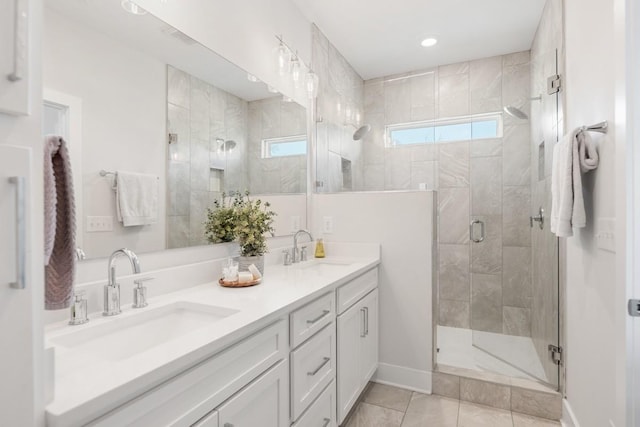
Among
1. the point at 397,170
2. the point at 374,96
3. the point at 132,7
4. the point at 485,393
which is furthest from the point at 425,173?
the point at 132,7

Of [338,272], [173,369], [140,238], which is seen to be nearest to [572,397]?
[338,272]

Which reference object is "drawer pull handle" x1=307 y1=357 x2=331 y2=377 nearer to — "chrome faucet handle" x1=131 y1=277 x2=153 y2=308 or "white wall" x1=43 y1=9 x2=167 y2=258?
"chrome faucet handle" x1=131 y1=277 x2=153 y2=308

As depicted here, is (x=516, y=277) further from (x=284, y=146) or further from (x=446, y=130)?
(x=284, y=146)

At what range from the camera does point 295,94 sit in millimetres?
2463

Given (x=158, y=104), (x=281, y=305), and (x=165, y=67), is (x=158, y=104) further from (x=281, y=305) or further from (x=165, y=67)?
(x=281, y=305)

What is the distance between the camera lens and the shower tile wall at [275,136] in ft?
6.77

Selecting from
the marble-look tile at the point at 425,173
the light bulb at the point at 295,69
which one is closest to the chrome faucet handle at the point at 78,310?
the light bulb at the point at 295,69

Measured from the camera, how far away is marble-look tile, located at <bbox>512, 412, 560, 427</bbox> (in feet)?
6.24

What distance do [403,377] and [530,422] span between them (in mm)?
741

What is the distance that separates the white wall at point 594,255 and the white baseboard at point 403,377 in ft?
2.57

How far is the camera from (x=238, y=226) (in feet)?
5.57

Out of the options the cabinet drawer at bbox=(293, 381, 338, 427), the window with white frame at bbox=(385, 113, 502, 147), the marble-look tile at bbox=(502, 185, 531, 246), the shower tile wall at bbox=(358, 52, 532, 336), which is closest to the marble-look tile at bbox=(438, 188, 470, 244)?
the shower tile wall at bbox=(358, 52, 532, 336)

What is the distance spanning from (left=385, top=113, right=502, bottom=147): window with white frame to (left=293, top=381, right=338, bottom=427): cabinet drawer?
2167mm

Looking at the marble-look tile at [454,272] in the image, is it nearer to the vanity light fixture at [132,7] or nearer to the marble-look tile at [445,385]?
the marble-look tile at [445,385]
